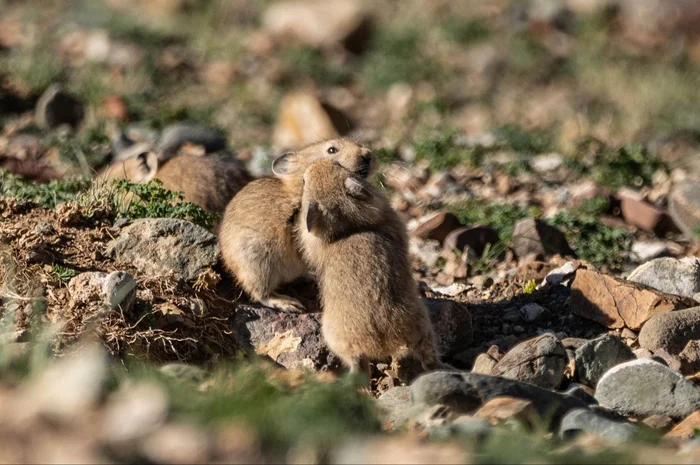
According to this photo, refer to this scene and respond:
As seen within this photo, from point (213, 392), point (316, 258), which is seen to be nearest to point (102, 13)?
point (316, 258)

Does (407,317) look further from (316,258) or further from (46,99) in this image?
(46,99)

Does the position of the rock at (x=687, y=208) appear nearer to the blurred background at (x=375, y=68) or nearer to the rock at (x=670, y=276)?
the rock at (x=670, y=276)

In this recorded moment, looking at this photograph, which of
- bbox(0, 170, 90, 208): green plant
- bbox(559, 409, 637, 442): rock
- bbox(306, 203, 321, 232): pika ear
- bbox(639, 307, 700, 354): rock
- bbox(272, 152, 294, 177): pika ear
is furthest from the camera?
bbox(0, 170, 90, 208): green plant

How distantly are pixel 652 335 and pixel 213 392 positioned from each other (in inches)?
138

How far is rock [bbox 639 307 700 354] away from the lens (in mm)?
7207

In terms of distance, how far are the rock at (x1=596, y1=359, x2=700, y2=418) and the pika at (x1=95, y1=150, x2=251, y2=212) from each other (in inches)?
149

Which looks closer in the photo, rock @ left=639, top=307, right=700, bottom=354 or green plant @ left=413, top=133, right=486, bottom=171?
rock @ left=639, top=307, right=700, bottom=354

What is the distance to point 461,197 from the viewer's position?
1090 centimetres

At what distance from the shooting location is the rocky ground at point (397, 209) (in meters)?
4.60

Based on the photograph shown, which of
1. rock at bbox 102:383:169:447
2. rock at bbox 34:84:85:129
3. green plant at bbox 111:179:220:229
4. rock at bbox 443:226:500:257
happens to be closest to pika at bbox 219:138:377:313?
green plant at bbox 111:179:220:229

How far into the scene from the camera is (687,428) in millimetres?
5770

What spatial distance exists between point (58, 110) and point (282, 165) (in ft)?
18.5

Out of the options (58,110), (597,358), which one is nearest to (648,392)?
(597,358)

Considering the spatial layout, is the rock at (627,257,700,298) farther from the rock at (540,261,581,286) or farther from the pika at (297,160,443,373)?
the pika at (297,160,443,373)
